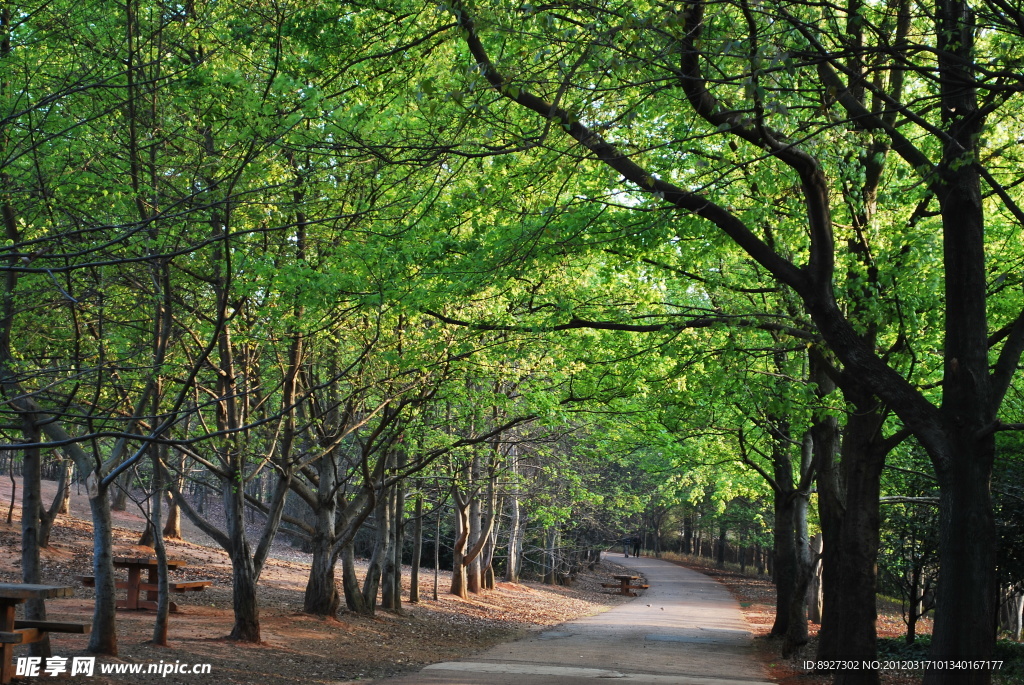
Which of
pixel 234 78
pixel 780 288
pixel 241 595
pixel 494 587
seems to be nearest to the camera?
pixel 234 78

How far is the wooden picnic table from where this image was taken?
7.91 m

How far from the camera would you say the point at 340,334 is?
13695 mm

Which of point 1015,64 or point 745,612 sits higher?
point 1015,64

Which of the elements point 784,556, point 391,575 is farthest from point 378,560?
point 784,556

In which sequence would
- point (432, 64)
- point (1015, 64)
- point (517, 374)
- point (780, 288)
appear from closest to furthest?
point (1015, 64) → point (432, 64) → point (780, 288) → point (517, 374)

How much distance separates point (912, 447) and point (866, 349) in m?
12.2

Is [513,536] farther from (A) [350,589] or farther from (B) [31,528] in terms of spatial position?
(B) [31,528]

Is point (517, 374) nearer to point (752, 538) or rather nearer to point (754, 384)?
point (754, 384)

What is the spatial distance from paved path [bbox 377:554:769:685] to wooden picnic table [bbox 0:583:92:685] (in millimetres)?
4194

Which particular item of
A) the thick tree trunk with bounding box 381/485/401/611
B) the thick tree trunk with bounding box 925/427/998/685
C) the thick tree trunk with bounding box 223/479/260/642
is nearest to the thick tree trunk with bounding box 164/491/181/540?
the thick tree trunk with bounding box 381/485/401/611

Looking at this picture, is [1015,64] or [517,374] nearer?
[1015,64]

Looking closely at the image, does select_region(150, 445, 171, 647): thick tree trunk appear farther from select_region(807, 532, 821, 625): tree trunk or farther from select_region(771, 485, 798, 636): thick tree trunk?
select_region(807, 532, 821, 625): tree trunk

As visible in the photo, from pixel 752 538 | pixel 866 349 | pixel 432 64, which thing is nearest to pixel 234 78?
pixel 432 64

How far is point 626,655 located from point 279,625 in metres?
6.33
